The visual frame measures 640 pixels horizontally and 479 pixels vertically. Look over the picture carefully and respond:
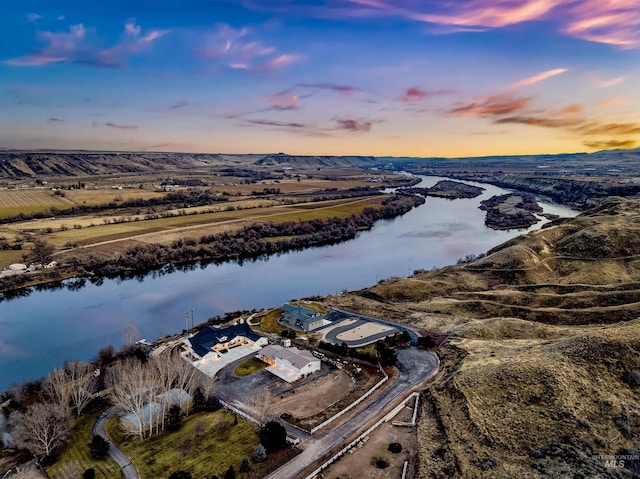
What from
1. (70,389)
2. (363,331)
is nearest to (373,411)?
(363,331)

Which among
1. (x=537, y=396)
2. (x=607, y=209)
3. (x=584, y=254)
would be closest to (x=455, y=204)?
(x=607, y=209)

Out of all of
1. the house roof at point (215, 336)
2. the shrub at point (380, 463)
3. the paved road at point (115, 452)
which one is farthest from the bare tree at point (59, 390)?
the shrub at point (380, 463)

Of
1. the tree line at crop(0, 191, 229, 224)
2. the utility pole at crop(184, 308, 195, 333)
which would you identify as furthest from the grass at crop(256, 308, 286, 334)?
the tree line at crop(0, 191, 229, 224)

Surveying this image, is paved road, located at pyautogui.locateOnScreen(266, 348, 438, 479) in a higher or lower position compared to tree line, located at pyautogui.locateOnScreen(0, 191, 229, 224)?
lower

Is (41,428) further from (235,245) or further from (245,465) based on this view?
(235,245)

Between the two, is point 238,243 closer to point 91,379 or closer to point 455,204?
point 91,379

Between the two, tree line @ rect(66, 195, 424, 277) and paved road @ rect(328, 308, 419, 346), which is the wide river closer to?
tree line @ rect(66, 195, 424, 277)
